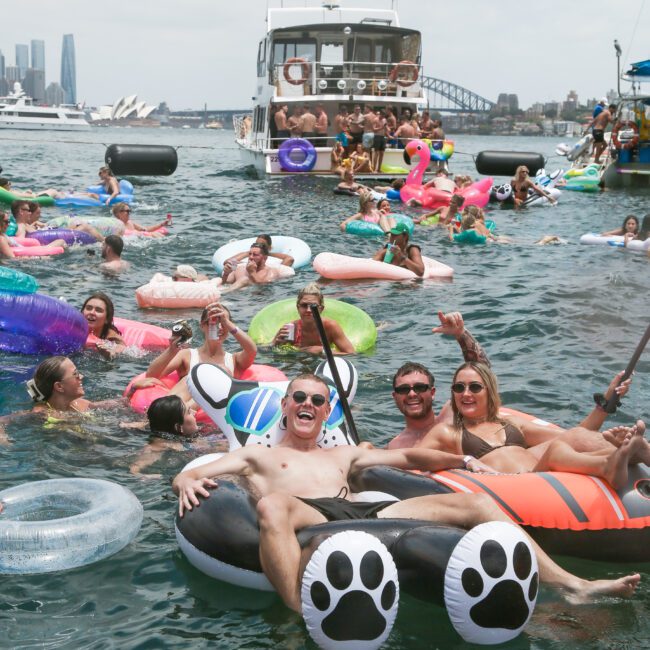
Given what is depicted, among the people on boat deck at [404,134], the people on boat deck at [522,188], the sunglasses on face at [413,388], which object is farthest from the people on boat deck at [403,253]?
the people on boat deck at [404,134]

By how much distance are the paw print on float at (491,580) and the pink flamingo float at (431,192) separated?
→ 1678 centimetres

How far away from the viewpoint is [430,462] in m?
4.96

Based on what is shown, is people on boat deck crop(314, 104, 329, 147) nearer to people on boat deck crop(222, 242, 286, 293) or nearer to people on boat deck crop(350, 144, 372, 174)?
people on boat deck crop(350, 144, 372, 174)

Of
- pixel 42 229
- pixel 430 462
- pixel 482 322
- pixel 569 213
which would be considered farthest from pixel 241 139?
pixel 430 462

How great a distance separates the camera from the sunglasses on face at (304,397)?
15.8 ft

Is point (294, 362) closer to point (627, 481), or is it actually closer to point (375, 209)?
point (627, 481)

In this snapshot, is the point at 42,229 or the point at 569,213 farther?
the point at 569,213

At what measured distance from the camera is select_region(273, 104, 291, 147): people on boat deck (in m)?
25.8

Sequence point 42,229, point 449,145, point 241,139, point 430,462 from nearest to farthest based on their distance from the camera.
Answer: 1. point 430,462
2. point 42,229
3. point 449,145
4. point 241,139

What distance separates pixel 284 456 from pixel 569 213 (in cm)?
1776

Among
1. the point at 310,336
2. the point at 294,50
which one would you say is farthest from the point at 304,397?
the point at 294,50

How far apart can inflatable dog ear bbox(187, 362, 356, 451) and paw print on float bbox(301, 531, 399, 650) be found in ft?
5.47

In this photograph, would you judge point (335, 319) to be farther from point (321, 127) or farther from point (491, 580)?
point (321, 127)

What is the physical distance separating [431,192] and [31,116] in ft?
268
